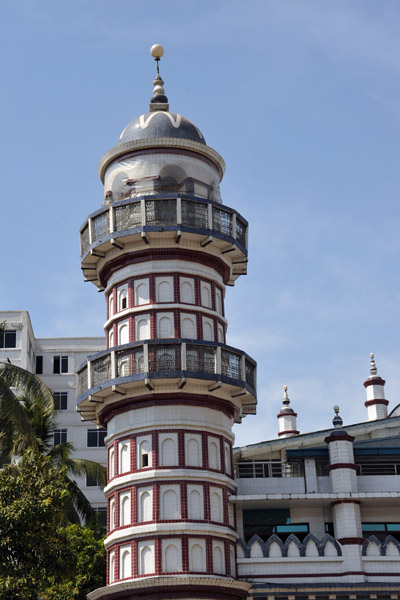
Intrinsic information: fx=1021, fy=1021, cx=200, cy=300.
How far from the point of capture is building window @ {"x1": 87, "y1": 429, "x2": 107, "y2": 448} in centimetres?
7794

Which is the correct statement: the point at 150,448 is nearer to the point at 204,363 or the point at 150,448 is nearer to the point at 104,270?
the point at 204,363

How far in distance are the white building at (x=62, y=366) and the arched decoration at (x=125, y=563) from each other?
3331 cm

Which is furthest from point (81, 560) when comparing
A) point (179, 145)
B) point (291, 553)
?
point (179, 145)

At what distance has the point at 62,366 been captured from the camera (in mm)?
83188

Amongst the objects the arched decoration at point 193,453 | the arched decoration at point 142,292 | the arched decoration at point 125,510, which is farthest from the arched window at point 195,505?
the arched decoration at point 142,292

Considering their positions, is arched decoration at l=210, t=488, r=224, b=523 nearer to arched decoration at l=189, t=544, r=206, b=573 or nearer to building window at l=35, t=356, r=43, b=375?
arched decoration at l=189, t=544, r=206, b=573

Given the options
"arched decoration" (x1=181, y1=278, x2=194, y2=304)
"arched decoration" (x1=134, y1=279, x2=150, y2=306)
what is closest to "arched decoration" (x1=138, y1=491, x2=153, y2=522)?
"arched decoration" (x1=134, y1=279, x2=150, y2=306)

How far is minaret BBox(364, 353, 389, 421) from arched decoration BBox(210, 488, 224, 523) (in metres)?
25.7

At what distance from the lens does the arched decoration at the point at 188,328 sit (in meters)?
44.0

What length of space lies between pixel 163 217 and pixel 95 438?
37066mm

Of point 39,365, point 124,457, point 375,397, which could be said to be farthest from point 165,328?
point 39,365

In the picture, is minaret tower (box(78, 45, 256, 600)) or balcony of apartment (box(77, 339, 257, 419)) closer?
minaret tower (box(78, 45, 256, 600))

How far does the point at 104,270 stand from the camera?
4662 cm

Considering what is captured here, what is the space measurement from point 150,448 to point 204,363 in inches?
163
